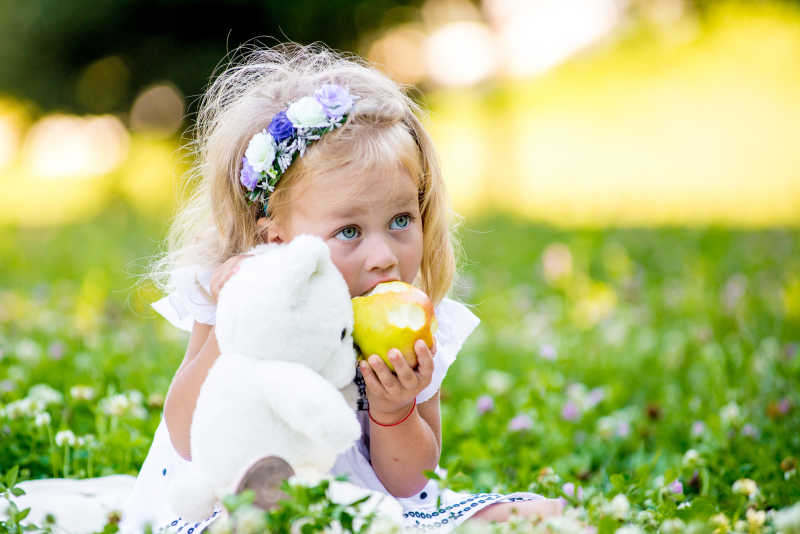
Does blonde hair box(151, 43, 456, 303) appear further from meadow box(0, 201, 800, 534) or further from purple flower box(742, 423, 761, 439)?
purple flower box(742, 423, 761, 439)

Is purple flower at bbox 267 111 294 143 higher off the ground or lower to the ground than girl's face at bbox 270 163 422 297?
higher

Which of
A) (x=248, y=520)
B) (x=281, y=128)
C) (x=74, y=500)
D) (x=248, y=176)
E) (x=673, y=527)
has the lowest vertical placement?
(x=74, y=500)

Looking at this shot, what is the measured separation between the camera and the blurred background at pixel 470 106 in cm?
1216

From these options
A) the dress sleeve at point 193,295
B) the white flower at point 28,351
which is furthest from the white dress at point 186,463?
the white flower at point 28,351

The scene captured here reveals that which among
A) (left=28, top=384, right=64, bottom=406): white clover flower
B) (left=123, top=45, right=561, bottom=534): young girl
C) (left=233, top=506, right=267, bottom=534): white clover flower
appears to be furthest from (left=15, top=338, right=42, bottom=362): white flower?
(left=233, top=506, right=267, bottom=534): white clover flower

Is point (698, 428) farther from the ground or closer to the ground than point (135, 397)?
closer to the ground

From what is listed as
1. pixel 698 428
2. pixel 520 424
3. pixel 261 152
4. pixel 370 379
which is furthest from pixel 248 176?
pixel 698 428

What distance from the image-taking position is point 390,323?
5.75 ft

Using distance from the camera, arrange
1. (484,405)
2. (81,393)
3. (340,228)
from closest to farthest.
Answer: (340,228) → (81,393) → (484,405)

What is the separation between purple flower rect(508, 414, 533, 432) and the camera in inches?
116

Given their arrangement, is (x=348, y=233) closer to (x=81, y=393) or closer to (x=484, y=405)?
(x=81, y=393)

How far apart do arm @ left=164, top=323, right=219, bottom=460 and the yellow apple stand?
0.36m

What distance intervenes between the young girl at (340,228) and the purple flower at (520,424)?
2.17 feet

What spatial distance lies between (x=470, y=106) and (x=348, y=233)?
16.4 metres
